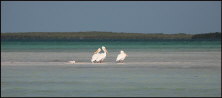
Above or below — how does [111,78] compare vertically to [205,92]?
above

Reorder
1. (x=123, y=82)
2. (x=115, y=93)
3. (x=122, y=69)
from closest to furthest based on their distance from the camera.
A: (x=115, y=93) < (x=123, y=82) < (x=122, y=69)

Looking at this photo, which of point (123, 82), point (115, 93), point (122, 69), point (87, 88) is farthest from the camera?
point (122, 69)

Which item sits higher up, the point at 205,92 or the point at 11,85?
the point at 11,85

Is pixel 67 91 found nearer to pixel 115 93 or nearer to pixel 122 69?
pixel 115 93

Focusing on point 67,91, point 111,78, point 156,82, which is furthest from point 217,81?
point 67,91

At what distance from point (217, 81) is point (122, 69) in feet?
15.9

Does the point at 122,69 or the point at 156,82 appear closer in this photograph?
the point at 156,82

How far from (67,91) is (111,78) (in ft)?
10.3

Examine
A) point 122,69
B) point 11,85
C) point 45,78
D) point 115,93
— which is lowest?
point 115,93

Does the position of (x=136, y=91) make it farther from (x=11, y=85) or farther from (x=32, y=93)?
(x=11, y=85)

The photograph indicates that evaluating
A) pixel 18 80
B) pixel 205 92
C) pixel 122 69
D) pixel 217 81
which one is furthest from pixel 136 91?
pixel 122 69

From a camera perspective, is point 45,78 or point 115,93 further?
point 45,78

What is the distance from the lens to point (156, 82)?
1483 centimetres

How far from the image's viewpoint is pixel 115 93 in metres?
12.6
